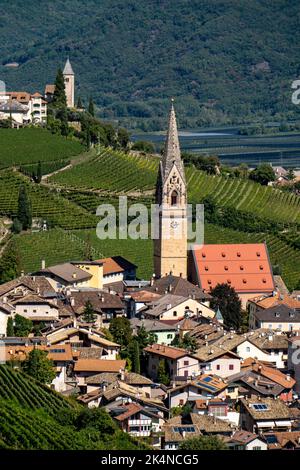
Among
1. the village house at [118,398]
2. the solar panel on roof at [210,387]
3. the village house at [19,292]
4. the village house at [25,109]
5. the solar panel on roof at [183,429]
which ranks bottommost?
the solar panel on roof at [183,429]

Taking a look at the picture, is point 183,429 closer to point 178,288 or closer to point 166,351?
point 166,351

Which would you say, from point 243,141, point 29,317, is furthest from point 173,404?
point 243,141

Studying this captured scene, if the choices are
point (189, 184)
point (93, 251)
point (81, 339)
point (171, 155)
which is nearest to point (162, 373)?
point (81, 339)

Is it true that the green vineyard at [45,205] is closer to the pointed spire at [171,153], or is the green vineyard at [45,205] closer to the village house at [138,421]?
the pointed spire at [171,153]

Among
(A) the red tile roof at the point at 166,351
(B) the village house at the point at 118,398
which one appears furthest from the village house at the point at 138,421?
(A) the red tile roof at the point at 166,351

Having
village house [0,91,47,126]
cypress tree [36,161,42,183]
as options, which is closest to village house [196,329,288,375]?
cypress tree [36,161,42,183]

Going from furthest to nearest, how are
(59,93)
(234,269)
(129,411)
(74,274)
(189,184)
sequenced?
(59,93), (189,184), (234,269), (74,274), (129,411)
